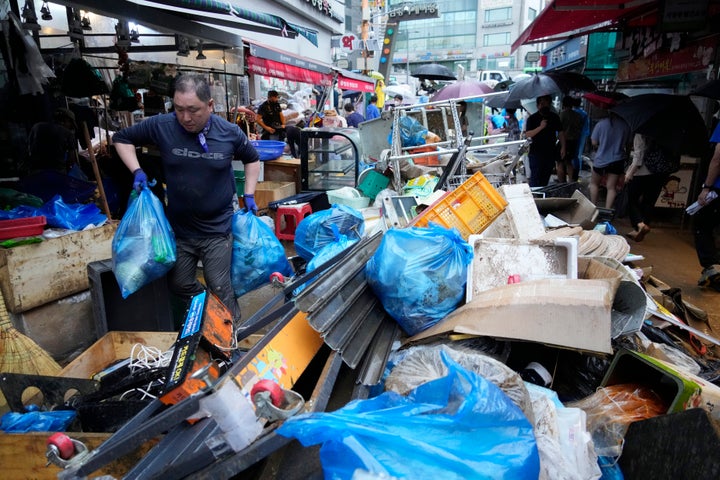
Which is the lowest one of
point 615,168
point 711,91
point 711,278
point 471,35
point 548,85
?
point 711,278

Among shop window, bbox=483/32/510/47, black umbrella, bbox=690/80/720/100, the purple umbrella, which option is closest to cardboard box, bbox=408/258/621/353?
black umbrella, bbox=690/80/720/100

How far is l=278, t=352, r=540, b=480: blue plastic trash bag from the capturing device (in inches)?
47.3

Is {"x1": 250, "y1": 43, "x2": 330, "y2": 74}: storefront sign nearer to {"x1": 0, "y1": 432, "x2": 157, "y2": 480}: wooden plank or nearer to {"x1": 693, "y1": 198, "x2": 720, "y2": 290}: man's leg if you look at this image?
{"x1": 693, "y1": 198, "x2": 720, "y2": 290}: man's leg

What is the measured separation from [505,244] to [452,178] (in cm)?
194

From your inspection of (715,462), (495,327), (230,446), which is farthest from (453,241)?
(230,446)

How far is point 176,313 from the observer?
3.83 m

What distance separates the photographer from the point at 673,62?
6.96m

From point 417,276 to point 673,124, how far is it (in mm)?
5104

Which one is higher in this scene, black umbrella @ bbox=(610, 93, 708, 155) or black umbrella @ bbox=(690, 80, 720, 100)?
black umbrella @ bbox=(690, 80, 720, 100)

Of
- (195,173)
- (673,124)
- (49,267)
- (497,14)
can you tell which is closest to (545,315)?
(195,173)

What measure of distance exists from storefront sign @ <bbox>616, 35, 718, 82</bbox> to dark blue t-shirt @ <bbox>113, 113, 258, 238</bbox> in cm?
647

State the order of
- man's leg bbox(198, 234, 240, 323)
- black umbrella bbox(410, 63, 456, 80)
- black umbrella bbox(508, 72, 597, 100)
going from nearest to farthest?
man's leg bbox(198, 234, 240, 323), black umbrella bbox(508, 72, 597, 100), black umbrella bbox(410, 63, 456, 80)

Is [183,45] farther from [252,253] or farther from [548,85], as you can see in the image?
[548,85]

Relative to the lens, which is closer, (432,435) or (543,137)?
(432,435)
